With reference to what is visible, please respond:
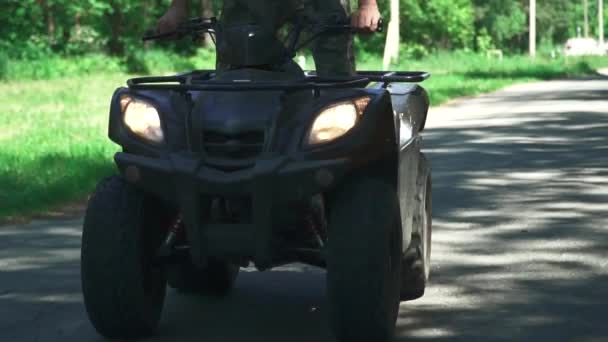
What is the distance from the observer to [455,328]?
572 centimetres

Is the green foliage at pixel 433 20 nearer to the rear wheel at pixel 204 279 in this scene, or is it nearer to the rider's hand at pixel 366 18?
the rear wheel at pixel 204 279

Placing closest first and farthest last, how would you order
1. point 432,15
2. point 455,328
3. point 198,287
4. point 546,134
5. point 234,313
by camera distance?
point 455,328
point 234,313
point 198,287
point 546,134
point 432,15

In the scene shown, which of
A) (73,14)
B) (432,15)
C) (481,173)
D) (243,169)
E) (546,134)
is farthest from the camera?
(432,15)

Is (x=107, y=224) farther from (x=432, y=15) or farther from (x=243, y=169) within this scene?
(x=432, y=15)

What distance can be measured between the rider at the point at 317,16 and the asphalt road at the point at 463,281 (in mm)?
1060

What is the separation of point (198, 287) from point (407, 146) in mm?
1273

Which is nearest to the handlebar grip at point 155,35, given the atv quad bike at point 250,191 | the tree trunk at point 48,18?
the atv quad bike at point 250,191

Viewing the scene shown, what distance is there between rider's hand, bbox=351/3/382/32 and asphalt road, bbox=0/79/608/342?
1.19m

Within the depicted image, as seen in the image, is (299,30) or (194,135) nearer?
(194,135)

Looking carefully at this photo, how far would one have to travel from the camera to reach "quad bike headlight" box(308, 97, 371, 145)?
5.05 meters

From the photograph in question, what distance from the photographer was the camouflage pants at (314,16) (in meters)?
5.66

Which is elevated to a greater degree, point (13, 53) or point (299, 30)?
point (299, 30)

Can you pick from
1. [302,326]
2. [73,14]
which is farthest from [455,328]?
[73,14]

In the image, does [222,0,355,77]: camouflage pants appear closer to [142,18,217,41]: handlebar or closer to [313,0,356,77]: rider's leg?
[313,0,356,77]: rider's leg
